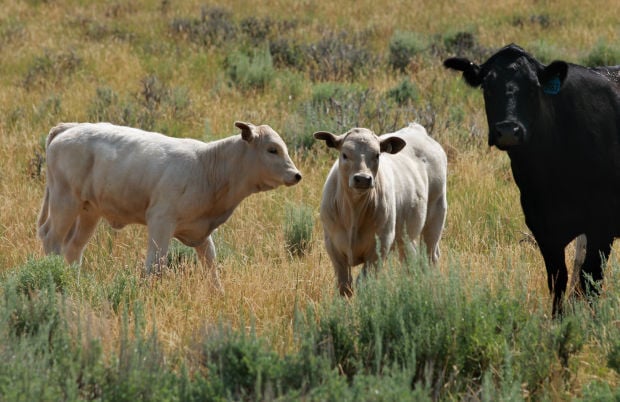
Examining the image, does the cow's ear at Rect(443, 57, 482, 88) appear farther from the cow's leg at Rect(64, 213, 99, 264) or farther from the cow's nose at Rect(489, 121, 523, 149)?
the cow's leg at Rect(64, 213, 99, 264)

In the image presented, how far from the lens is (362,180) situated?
6418 millimetres

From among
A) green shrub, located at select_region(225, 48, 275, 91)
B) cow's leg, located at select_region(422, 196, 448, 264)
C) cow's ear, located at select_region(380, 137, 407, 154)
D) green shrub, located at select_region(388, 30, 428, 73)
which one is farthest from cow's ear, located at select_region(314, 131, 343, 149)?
green shrub, located at select_region(388, 30, 428, 73)

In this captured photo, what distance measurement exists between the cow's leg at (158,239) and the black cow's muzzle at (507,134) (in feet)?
9.97

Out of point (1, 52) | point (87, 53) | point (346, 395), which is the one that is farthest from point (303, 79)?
point (346, 395)

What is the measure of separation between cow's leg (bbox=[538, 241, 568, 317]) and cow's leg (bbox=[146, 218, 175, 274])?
3.03 m

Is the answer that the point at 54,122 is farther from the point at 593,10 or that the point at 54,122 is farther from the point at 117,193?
the point at 593,10

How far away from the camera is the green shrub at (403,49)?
17.7 meters

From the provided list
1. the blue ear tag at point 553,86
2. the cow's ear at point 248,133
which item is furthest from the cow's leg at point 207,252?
the blue ear tag at point 553,86

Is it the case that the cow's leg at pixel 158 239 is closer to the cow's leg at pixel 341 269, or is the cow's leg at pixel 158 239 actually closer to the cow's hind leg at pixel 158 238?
the cow's hind leg at pixel 158 238

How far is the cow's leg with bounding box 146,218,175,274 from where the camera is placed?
7.64 metres

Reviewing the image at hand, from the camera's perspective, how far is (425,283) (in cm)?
548

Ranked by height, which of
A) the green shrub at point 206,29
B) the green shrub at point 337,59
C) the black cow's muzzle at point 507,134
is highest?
the black cow's muzzle at point 507,134

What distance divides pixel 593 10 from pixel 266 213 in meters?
15.5

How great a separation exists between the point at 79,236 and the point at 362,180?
330 centimetres
